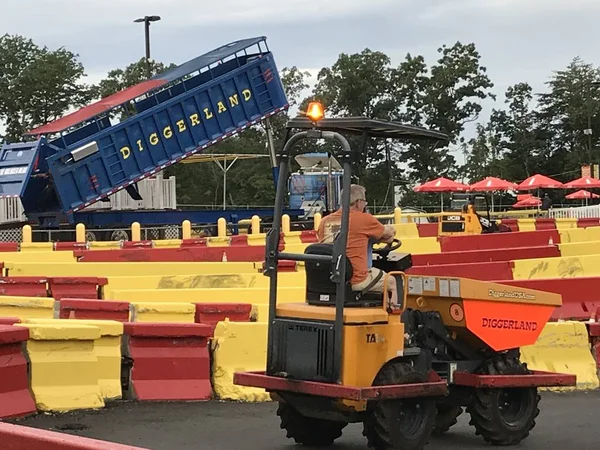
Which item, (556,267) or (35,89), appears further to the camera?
(35,89)

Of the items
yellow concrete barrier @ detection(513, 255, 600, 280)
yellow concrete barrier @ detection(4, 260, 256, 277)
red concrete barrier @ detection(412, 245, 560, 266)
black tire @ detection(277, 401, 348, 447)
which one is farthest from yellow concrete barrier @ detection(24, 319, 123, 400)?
red concrete barrier @ detection(412, 245, 560, 266)

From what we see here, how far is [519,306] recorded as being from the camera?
307 inches

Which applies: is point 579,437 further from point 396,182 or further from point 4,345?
point 396,182

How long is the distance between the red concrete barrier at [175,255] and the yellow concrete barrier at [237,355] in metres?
8.81

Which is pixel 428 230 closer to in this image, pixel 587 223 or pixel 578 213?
pixel 587 223

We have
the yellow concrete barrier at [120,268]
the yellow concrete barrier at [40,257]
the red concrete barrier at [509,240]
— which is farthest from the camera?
the red concrete barrier at [509,240]

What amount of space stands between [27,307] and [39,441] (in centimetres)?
772

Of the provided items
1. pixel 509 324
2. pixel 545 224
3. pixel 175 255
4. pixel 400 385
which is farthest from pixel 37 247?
pixel 400 385

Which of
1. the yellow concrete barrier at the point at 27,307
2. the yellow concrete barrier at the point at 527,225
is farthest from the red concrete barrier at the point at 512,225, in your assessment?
the yellow concrete barrier at the point at 27,307

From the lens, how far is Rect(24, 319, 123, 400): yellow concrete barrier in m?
8.81

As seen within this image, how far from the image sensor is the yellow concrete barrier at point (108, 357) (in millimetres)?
8812

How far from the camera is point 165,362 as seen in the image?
914 centimetres

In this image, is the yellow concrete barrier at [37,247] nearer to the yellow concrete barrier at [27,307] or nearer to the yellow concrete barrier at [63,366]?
the yellow concrete barrier at [27,307]

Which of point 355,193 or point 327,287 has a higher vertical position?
point 355,193
